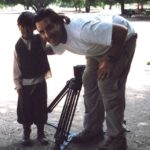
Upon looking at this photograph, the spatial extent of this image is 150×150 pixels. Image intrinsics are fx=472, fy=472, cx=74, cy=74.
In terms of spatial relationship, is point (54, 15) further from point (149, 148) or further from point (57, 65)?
point (57, 65)

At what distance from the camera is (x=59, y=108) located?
21.1 feet

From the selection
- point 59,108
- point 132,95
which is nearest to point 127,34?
point 59,108

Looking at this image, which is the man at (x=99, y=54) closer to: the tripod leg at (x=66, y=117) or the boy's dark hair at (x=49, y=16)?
the boy's dark hair at (x=49, y=16)

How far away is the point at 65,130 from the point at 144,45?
10716 millimetres

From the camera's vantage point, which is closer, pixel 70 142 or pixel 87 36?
pixel 87 36

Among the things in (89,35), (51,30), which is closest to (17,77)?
(51,30)

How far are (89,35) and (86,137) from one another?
4.52ft

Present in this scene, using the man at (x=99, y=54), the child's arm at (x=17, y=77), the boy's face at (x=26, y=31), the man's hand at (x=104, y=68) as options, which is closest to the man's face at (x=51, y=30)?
the man at (x=99, y=54)

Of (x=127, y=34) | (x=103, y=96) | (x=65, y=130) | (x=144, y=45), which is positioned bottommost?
(x=144, y=45)

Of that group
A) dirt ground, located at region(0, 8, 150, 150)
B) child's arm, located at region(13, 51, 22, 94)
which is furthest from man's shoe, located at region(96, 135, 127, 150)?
Result: child's arm, located at region(13, 51, 22, 94)

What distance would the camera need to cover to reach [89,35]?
3867 millimetres

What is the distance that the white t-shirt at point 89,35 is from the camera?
387 cm

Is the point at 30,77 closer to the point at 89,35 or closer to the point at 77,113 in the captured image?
the point at 89,35

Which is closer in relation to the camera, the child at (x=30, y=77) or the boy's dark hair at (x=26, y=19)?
the boy's dark hair at (x=26, y=19)
